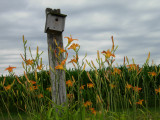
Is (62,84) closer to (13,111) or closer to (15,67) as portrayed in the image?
(15,67)

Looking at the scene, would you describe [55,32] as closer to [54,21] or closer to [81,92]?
[54,21]

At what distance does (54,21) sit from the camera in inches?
155

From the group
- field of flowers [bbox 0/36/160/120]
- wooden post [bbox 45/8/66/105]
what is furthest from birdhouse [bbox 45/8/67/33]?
field of flowers [bbox 0/36/160/120]

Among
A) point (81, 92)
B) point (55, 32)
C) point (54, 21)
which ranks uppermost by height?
point (54, 21)

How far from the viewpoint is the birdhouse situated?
389 centimetres

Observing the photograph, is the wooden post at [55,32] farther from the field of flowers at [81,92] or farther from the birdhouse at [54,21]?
the field of flowers at [81,92]

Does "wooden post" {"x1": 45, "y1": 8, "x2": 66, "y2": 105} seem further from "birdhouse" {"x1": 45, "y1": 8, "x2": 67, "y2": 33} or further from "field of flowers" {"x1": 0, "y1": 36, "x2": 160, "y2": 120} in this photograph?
"field of flowers" {"x1": 0, "y1": 36, "x2": 160, "y2": 120}

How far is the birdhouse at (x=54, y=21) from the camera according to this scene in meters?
3.89

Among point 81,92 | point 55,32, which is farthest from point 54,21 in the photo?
point 81,92

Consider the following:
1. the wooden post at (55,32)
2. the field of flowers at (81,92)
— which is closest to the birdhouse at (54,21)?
the wooden post at (55,32)

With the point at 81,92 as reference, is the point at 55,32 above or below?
above

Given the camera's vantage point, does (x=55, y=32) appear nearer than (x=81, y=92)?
No

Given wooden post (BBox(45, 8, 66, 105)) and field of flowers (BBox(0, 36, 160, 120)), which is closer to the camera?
field of flowers (BBox(0, 36, 160, 120))

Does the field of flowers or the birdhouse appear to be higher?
the birdhouse
